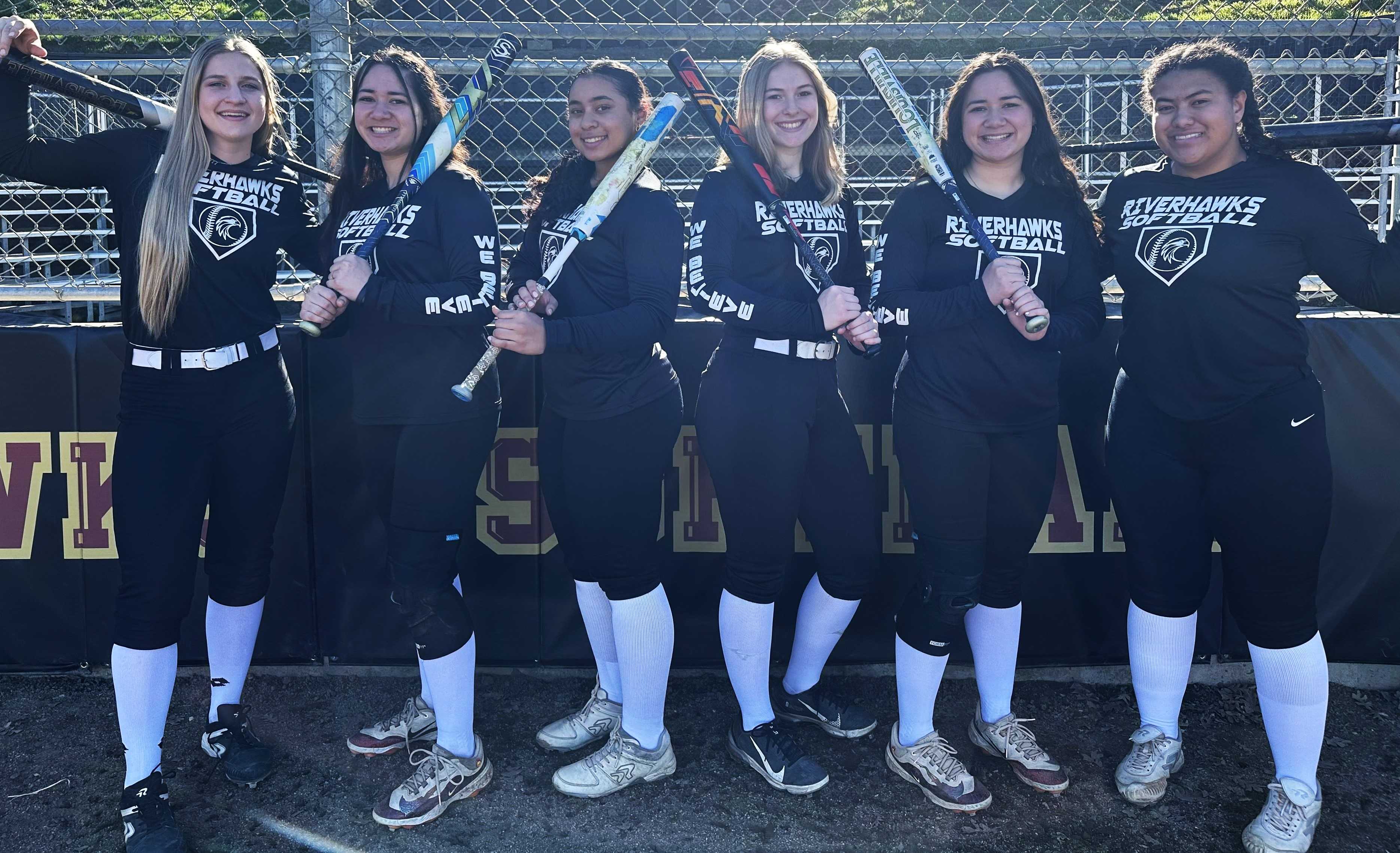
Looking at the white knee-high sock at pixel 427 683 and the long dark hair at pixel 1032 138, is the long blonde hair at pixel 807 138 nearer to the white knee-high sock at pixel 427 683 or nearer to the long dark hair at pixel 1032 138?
the long dark hair at pixel 1032 138

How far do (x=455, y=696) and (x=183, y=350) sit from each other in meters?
1.22

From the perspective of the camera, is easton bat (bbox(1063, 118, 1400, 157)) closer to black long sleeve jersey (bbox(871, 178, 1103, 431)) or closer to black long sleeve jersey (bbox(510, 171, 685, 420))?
black long sleeve jersey (bbox(871, 178, 1103, 431))

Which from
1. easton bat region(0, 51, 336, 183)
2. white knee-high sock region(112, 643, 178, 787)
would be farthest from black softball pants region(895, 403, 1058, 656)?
easton bat region(0, 51, 336, 183)

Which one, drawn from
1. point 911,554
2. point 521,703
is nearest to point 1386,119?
point 911,554

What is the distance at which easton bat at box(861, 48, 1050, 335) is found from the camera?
2.88 metres

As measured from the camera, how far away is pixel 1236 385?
275 cm

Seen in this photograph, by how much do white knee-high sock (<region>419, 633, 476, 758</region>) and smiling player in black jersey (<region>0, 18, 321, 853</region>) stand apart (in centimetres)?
59

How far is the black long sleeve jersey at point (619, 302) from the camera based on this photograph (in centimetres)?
285

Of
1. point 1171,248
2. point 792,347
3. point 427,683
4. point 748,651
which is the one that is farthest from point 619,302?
point 1171,248

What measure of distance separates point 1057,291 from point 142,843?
2865mm

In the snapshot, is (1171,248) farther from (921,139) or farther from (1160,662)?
(1160,662)

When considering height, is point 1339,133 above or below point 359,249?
above

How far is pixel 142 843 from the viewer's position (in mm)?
2682

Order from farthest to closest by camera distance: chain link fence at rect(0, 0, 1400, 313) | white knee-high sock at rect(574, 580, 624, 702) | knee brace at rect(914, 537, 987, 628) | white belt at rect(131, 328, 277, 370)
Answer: chain link fence at rect(0, 0, 1400, 313), white knee-high sock at rect(574, 580, 624, 702), knee brace at rect(914, 537, 987, 628), white belt at rect(131, 328, 277, 370)
